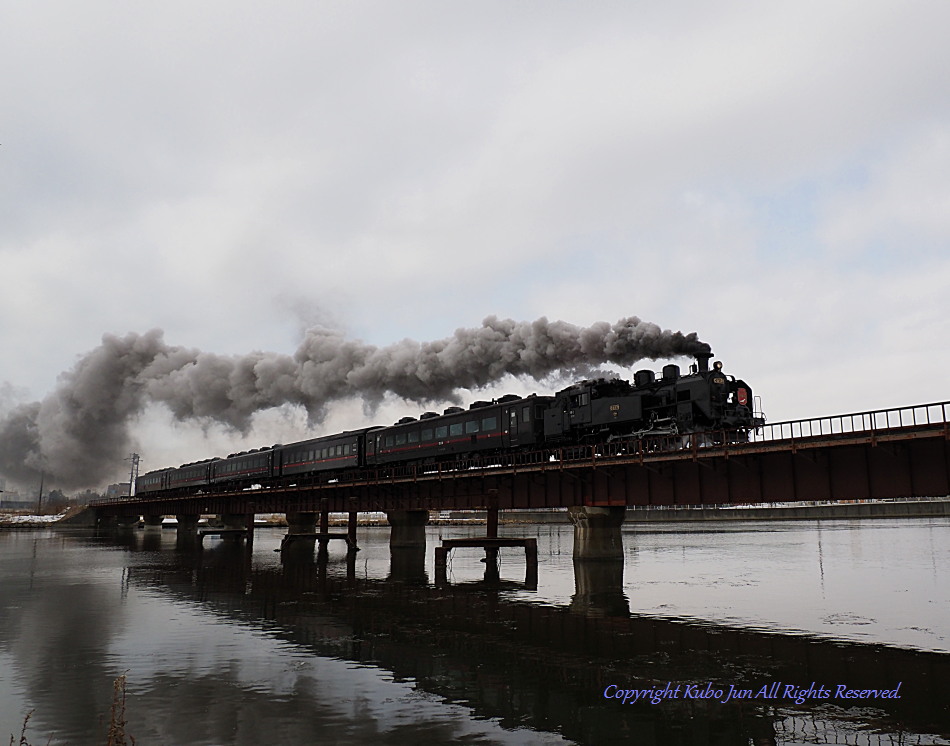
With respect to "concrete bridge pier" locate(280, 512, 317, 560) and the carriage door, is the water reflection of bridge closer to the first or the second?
the carriage door

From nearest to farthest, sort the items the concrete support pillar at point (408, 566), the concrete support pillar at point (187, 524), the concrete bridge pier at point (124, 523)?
the concrete support pillar at point (408, 566) < the concrete support pillar at point (187, 524) < the concrete bridge pier at point (124, 523)

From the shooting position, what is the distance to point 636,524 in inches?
5310

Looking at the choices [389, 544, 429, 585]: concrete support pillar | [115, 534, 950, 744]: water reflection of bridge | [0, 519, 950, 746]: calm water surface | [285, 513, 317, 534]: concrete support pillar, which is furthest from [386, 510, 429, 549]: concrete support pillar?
[115, 534, 950, 744]: water reflection of bridge

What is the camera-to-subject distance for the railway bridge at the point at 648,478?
2394 cm

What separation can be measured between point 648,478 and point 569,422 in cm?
623

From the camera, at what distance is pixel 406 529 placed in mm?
53375

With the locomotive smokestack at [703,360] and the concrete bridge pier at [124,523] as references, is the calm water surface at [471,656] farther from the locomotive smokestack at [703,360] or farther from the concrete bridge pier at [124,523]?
the concrete bridge pier at [124,523]

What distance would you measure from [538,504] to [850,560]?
24.1 metres

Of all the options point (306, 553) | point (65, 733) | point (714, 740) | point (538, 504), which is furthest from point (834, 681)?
point (306, 553)

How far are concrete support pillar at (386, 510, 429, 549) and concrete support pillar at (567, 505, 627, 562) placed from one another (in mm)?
16947

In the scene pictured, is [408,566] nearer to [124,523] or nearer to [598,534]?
[598,534]

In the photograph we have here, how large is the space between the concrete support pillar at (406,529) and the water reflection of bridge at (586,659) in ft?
69.9

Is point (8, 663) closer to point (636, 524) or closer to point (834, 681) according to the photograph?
point (834, 681)

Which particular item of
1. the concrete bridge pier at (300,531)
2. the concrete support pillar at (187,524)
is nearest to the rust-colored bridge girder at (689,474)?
the concrete bridge pier at (300,531)
